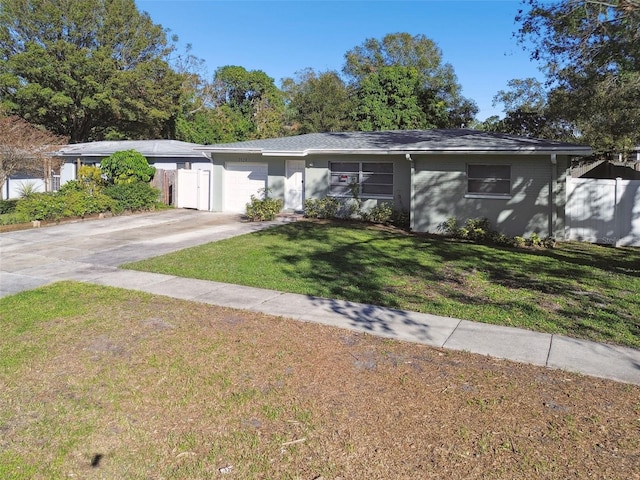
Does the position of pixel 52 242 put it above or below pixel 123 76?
below

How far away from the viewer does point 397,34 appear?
157ft

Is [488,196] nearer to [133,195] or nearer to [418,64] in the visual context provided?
[133,195]

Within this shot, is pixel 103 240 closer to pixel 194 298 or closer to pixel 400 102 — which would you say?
pixel 194 298

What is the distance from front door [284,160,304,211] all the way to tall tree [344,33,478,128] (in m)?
22.6

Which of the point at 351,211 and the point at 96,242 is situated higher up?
the point at 351,211

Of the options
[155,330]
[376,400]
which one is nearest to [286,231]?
[155,330]

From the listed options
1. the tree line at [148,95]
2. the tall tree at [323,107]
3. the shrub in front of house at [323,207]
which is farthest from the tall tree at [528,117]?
the shrub in front of house at [323,207]

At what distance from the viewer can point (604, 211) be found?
1406 cm

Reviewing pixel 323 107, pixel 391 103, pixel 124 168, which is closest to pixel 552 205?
pixel 124 168

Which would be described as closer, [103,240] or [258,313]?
[258,313]

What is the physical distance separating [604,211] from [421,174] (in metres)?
5.28

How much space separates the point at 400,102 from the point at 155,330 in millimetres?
30767

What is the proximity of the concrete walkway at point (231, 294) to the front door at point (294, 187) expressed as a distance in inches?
149

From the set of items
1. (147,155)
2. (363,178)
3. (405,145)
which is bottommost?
(363,178)
